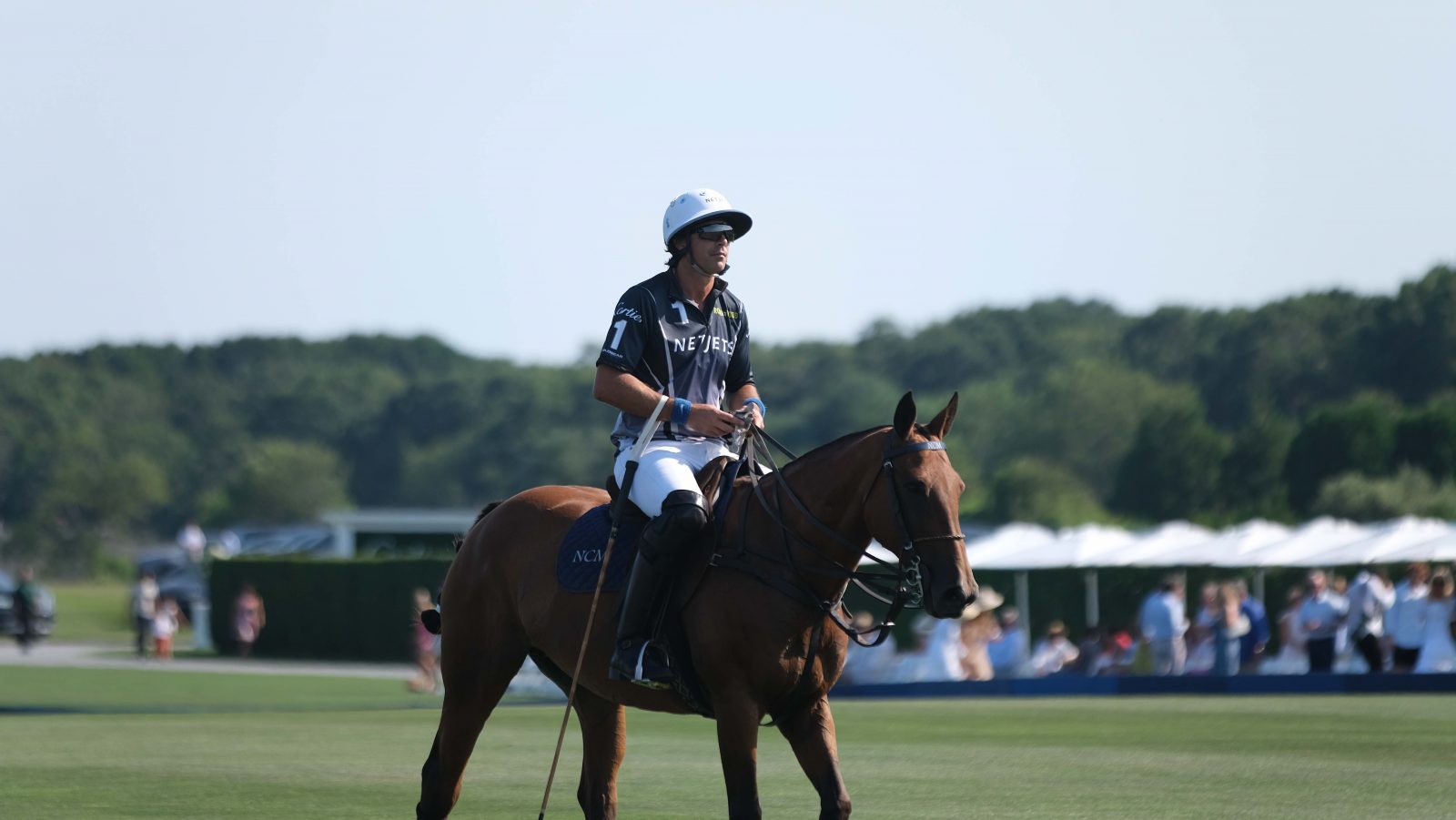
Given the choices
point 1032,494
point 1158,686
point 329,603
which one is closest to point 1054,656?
point 1158,686

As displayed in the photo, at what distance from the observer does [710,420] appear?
8.67 metres

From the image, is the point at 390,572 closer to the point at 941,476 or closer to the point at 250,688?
the point at 250,688

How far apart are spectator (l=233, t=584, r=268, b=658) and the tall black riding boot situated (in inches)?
1390

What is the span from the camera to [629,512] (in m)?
8.94

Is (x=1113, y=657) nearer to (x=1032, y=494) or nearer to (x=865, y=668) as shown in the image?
(x=865, y=668)

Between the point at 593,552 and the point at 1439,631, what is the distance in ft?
54.4

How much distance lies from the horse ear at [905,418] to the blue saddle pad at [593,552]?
1.42m

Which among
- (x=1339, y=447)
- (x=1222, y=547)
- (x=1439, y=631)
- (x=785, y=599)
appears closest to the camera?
(x=785, y=599)

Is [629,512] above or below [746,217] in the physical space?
below

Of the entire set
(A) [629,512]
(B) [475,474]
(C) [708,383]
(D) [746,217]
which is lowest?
(B) [475,474]

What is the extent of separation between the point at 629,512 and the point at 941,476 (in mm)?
1673

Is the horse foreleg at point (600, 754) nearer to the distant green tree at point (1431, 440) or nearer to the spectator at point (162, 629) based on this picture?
the spectator at point (162, 629)

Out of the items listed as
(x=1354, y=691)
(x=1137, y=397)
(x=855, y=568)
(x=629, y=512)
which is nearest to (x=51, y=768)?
(x=629, y=512)

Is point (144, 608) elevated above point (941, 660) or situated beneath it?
situated beneath
